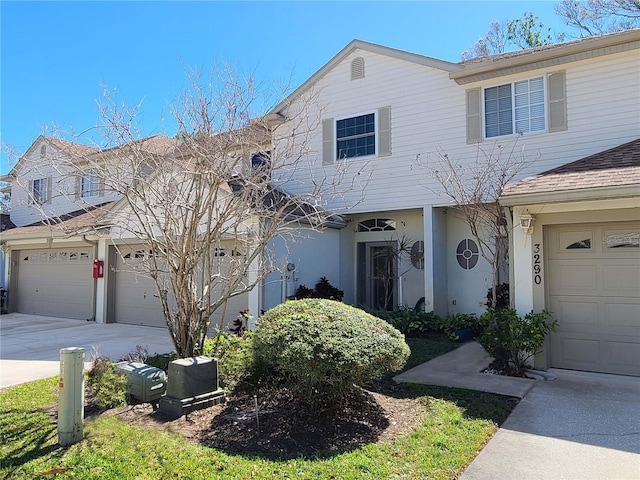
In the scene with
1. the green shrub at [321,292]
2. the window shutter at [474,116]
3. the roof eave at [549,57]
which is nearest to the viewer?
the roof eave at [549,57]

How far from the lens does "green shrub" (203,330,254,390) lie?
6301mm

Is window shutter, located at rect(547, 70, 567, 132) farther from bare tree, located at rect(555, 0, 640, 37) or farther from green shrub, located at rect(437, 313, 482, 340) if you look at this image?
bare tree, located at rect(555, 0, 640, 37)

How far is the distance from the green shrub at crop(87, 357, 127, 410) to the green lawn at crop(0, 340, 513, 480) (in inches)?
14.8

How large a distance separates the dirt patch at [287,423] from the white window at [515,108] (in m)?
7.89

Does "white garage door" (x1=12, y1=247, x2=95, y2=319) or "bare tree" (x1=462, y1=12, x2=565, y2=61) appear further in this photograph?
"bare tree" (x1=462, y1=12, x2=565, y2=61)

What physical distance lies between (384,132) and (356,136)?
0.88m

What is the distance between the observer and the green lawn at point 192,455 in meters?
3.96

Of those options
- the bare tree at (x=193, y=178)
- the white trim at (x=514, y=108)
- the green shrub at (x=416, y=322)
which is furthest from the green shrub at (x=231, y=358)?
the white trim at (x=514, y=108)

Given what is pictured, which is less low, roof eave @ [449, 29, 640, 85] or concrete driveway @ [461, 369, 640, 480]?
roof eave @ [449, 29, 640, 85]

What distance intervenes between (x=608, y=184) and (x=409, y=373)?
4312 millimetres

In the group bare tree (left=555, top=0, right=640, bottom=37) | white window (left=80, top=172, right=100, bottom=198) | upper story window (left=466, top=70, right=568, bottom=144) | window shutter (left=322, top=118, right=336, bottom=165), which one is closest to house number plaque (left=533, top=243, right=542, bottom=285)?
upper story window (left=466, top=70, right=568, bottom=144)

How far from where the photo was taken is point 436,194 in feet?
39.2

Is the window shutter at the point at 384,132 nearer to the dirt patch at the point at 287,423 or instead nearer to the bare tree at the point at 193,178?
the bare tree at the point at 193,178

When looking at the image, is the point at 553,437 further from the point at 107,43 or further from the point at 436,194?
the point at 107,43
